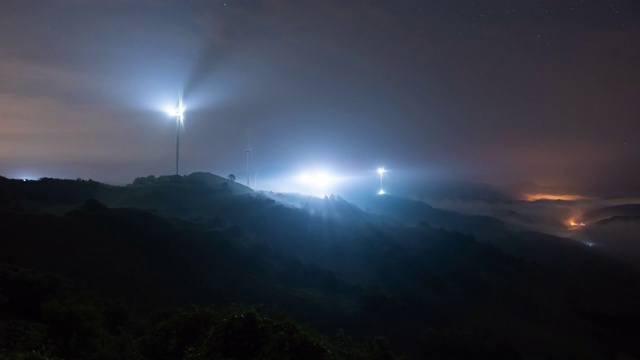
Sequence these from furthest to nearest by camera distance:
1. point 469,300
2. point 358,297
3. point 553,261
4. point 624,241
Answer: point 624,241 → point 553,261 → point 469,300 → point 358,297

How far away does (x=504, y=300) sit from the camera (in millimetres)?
58750

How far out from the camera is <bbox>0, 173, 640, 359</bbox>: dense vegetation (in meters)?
15.3

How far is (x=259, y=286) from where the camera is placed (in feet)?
141

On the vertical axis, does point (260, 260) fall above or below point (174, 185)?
below

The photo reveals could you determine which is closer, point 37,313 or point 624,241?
point 37,313

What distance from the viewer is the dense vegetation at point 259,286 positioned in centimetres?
1534

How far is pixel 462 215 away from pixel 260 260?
456 ft

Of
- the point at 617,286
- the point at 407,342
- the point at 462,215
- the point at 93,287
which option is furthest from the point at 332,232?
the point at 462,215

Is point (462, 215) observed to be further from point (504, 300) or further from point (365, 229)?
point (504, 300)

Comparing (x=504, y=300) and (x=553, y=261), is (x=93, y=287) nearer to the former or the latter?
(x=504, y=300)

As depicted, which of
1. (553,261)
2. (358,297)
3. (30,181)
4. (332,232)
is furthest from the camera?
(553,261)

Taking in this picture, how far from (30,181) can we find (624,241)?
180 m

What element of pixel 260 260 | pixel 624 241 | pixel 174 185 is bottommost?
pixel 624 241

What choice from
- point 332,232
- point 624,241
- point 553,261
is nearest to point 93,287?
point 332,232
